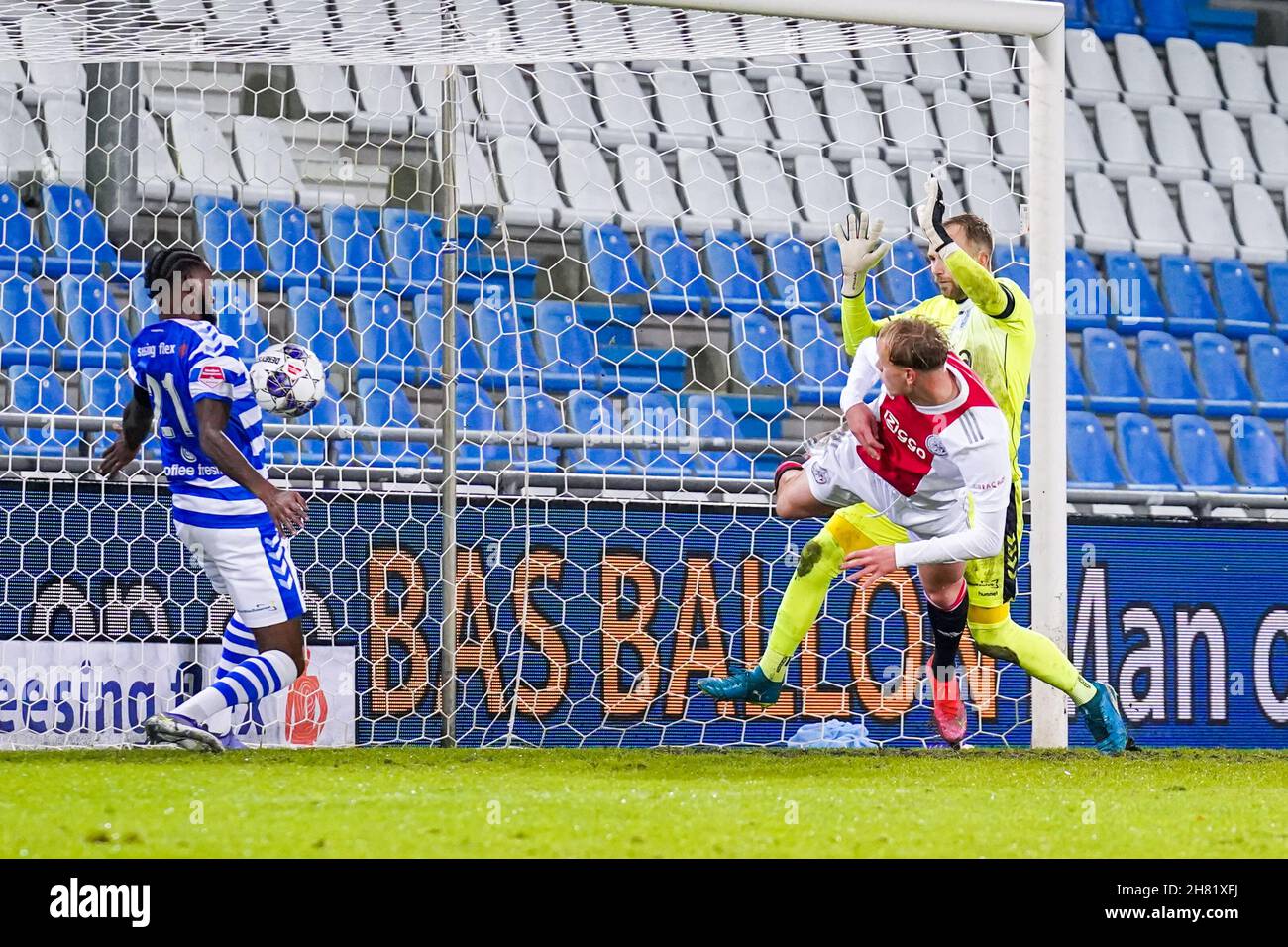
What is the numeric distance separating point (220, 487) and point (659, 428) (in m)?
2.48

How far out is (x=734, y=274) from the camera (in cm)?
731

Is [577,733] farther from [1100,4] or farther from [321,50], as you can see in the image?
[1100,4]

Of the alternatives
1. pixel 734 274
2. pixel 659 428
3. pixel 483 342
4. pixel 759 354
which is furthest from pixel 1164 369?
pixel 483 342

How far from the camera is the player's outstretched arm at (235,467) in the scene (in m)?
4.53

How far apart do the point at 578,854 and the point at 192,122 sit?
17.6 ft

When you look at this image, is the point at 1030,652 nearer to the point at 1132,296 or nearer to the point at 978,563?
the point at 978,563

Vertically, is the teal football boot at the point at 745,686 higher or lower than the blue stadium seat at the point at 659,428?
lower

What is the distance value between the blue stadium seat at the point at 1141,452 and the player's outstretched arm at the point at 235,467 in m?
4.71

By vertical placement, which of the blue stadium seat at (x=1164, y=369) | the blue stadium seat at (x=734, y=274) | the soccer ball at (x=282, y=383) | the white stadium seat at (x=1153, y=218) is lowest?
the soccer ball at (x=282, y=383)

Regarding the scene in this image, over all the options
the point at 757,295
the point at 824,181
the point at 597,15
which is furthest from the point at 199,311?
the point at 824,181

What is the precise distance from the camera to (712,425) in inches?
273

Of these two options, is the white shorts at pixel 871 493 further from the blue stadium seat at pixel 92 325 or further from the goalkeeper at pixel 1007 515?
the blue stadium seat at pixel 92 325

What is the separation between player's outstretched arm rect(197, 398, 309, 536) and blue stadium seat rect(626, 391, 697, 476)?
1.90 m

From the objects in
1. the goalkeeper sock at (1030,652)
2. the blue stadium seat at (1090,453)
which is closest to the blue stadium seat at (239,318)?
the goalkeeper sock at (1030,652)
